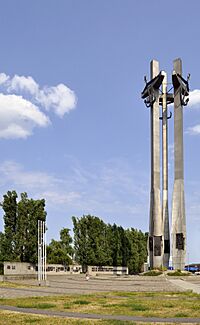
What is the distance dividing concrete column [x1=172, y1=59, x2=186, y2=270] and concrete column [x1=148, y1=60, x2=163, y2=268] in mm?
1476

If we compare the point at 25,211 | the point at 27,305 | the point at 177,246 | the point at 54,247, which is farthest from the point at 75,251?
the point at 27,305

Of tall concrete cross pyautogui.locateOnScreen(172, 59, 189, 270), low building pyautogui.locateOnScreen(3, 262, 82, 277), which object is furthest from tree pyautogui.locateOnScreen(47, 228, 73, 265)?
tall concrete cross pyautogui.locateOnScreen(172, 59, 189, 270)

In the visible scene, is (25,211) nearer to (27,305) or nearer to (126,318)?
(27,305)

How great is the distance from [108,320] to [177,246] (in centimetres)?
3715

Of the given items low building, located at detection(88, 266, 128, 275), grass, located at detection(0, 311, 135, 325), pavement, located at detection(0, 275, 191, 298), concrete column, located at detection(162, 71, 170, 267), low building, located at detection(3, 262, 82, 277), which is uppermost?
concrete column, located at detection(162, 71, 170, 267)

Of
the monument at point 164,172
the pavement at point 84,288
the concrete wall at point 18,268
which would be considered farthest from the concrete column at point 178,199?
the concrete wall at point 18,268

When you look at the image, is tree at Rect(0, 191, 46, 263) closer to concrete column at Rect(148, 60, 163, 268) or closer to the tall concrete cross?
concrete column at Rect(148, 60, 163, 268)

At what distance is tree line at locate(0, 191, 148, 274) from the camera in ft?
172

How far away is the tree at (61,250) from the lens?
6481cm

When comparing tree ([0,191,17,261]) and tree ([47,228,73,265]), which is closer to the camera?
tree ([0,191,17,261])

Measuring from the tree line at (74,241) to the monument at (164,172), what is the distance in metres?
13.0

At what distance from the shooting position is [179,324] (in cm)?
1265

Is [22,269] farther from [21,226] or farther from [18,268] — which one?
[21,226]

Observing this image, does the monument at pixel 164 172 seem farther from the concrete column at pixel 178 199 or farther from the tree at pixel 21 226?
the tree at pixel 21 226
